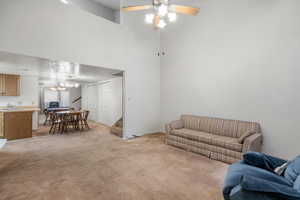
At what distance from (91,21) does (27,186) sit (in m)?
3.91

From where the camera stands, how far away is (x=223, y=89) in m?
4.03

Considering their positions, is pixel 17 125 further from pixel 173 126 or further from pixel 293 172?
pixel 293 172

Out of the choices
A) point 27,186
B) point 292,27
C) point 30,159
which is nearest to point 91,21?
point 30,159

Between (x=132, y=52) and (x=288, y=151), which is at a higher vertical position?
(x=132, y=52)

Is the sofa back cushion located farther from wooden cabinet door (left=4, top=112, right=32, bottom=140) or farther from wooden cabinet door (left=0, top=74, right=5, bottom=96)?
wooden cabinet door (left=0, top=74, right=5, bottom=96)

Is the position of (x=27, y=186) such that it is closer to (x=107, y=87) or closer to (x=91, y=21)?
(x=91, y=21)

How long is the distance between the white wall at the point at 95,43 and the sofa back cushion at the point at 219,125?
1604mm

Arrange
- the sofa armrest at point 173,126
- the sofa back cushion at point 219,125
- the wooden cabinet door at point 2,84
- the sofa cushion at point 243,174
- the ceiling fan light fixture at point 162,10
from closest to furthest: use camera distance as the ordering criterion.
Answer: the sofa cushion at point 243,174 → the ceiling fan light fixture at point 162,10 → the sofa back cushion at point 219,125 → the sofa armrest at point 173,126 → the wooden cabinet door at point 2,84

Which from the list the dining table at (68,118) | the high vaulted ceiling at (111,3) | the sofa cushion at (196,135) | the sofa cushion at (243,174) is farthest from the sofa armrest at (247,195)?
the high vaulted ceiling at (111,3)

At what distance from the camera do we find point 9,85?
5.29m

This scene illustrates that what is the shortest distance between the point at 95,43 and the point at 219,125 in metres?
4.03

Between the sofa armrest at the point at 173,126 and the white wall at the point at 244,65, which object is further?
the sofa armrest at the point at 173,126

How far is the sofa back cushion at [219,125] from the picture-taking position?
345 cm

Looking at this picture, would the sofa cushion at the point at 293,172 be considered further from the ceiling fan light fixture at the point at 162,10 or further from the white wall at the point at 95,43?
the white wall at the point at 95,43
